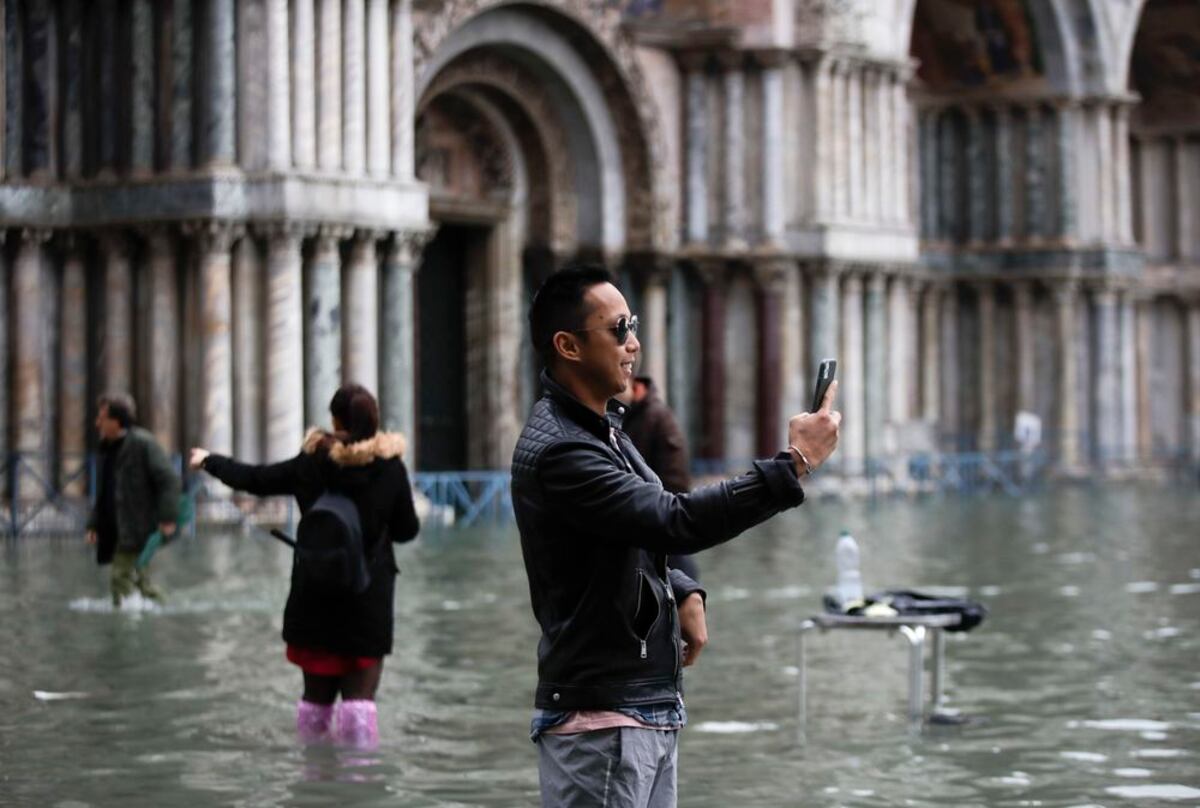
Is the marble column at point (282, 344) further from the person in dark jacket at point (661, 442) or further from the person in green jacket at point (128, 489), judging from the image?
the person in dark jacket at point (661, 442)

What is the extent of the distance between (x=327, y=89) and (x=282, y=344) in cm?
284

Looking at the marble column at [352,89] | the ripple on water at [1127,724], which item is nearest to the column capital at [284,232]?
the marble column at [352,89]

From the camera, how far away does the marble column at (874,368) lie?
36.8 meters

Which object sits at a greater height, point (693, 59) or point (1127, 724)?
point (693, 59)

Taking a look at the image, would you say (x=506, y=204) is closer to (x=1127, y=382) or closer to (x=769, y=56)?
(x=769, y=56)

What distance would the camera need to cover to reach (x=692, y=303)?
35.8 m

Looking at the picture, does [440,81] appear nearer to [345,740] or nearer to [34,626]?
[34,626]

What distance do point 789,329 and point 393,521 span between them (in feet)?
81.6

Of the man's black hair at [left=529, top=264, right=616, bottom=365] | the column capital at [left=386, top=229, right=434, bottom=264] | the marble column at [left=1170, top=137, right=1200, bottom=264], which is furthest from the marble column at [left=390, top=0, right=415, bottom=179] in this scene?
the marble column at [left=1170, top=137, right=1200, bottom=264]

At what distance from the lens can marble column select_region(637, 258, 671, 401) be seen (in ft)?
114

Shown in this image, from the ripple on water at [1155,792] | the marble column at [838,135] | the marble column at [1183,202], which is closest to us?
the ripple on water at [1155,792]

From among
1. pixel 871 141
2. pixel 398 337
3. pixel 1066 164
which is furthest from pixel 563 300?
pixel 1066 164

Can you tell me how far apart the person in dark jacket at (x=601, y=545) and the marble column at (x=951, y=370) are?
128 feet

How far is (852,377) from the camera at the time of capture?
120 ft
